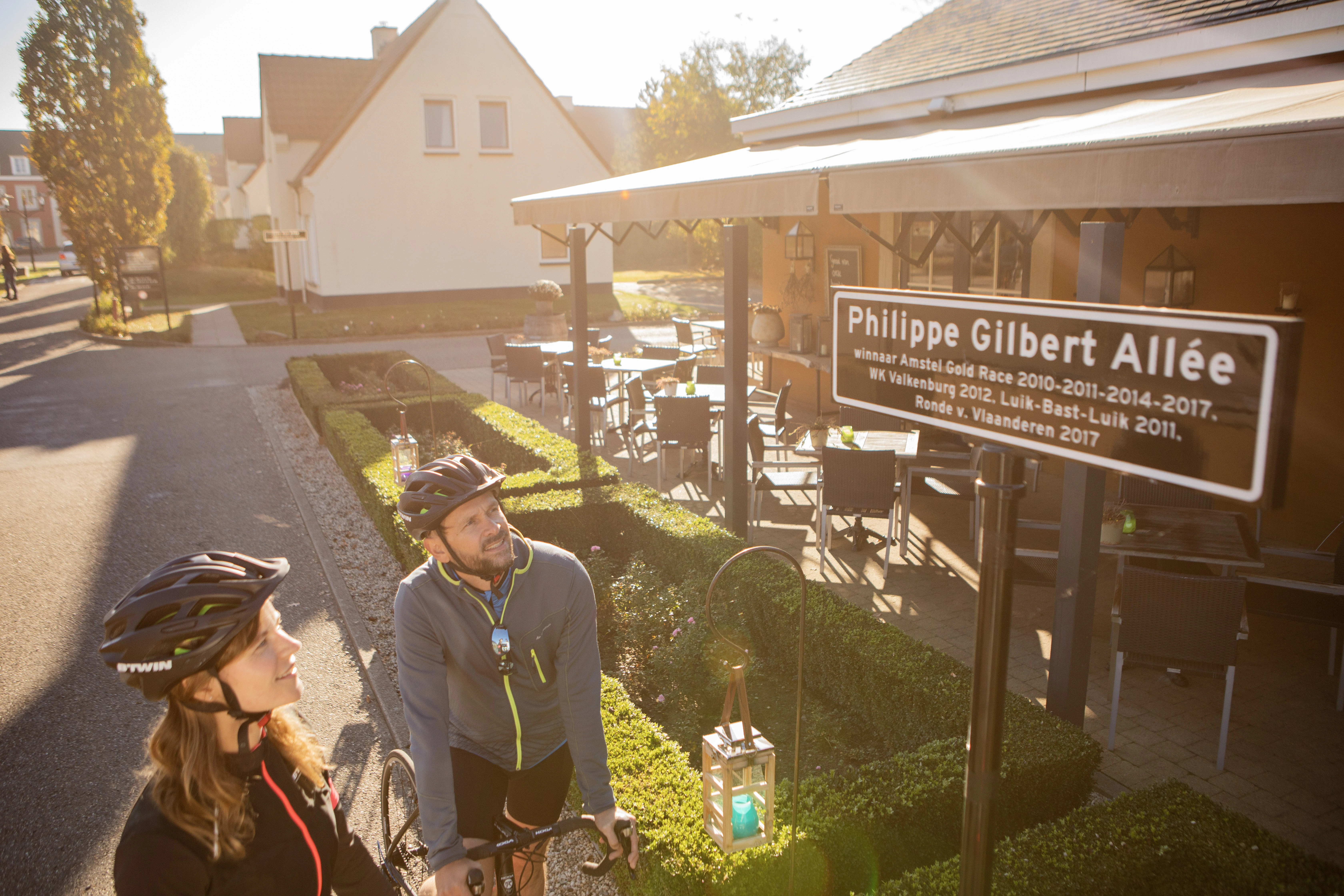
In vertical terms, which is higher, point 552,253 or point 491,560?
point 552,253

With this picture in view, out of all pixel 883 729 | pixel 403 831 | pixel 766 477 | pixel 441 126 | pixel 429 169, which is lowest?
pixel 883 729

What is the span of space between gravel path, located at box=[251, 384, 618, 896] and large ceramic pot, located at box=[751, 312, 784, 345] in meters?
6.68

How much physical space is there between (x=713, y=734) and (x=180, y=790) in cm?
132

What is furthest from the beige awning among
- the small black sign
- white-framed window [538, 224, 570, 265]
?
white-framed window [538, 224, 570, 265]

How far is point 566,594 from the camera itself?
2762mm

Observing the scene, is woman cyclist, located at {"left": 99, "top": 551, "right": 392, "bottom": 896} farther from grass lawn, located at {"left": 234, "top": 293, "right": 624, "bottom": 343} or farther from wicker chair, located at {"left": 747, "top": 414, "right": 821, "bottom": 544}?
grass lawn, located at {"left": 234, "top": 293, "right": 624, "bottom": 343}

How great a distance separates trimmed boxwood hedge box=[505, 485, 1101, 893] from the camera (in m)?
3.50

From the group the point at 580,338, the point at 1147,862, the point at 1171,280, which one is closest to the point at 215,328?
the point at 580,338

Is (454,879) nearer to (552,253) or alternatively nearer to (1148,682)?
(1148,682)

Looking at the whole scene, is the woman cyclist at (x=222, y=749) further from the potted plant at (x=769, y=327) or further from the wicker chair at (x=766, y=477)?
the potted plant at (x=769, y=327)

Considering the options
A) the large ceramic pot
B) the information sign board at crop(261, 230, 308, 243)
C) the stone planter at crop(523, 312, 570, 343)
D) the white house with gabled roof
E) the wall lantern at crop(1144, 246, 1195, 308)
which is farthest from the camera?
the white house with gabled roof

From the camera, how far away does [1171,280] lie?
8.35 m

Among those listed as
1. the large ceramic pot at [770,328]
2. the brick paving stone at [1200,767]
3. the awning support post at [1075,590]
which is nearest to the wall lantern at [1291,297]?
the awning support post at [1075,590]

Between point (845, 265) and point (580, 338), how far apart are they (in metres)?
5.00
